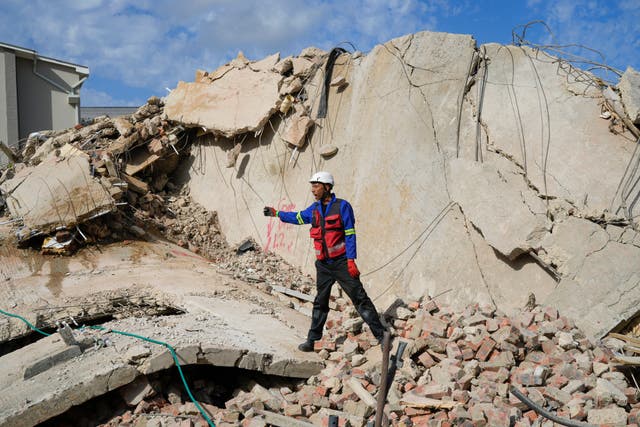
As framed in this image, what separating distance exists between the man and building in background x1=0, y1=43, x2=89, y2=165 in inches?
577

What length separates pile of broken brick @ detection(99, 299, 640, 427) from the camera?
4091 mm

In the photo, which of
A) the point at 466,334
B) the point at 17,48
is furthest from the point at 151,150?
the point at 17,48

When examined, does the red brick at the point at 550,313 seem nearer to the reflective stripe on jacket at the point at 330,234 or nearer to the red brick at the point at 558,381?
the red brick at the point at 558,381

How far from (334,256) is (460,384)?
1631 mm

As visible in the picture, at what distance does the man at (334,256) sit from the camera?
5180 millimetres

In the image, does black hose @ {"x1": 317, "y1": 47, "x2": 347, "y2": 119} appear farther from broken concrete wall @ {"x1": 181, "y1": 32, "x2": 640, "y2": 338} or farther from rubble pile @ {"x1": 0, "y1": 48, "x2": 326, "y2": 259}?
rubble pile @ {"x1": 0, "y1": 48, "x2": 326, "y2": 259}

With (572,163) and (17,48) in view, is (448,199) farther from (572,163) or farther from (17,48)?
(17,48)

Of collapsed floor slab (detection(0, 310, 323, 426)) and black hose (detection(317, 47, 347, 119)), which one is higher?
black hose (detection(317, 47, 347, 119))

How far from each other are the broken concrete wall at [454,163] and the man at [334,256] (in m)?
1.43

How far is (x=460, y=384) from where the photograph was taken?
446 cm

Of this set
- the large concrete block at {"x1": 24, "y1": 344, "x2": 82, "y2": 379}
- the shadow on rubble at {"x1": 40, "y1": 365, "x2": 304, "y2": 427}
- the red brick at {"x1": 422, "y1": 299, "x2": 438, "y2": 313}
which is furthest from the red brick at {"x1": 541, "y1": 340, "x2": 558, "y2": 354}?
the large concrete block at {"x1": 24, "y1": 344, "x2": 82, "y2": 379}

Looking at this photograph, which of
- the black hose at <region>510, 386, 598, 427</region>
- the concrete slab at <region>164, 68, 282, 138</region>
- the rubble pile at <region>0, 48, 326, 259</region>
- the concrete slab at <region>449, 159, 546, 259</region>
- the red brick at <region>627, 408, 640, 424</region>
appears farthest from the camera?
the concrete slab at <region>164, 68, 282, 138</region>

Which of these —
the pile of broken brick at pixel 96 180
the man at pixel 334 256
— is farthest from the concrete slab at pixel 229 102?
the man at pixel 334 256

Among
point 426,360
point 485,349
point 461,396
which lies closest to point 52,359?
point 426,360
